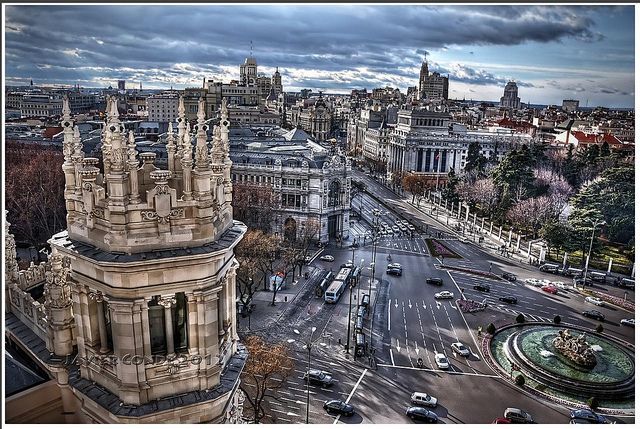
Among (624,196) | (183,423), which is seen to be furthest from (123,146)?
(624,196)

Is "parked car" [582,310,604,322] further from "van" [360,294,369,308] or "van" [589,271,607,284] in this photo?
"van" [360,294,369,308]

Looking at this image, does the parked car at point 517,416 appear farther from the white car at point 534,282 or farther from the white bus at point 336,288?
the white car at point 534,282

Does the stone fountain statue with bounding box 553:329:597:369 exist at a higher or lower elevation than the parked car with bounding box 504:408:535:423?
higher

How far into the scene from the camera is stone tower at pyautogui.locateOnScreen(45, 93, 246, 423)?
425 cm

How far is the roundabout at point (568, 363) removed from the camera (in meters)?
13.4

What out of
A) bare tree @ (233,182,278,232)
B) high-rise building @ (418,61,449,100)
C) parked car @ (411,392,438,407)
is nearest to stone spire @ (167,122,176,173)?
parked car @ (411,392,438,407)

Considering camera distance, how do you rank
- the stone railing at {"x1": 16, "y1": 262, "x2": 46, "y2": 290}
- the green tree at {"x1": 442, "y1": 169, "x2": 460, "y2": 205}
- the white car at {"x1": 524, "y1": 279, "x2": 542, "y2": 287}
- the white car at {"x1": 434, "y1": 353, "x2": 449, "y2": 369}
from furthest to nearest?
the green tree at {"x1": 442, "y1": 169, "x2": 460, "y2": 205} < the white car at {"x1": 524, "y1": 279, "x2": 542, "y2": 287} < the white car at {"x1": 434, "y1": 353, "x2": 449, "y2": 369} < the stone railing at {"x1": 16, "y1": 262, "x2": 46, "y2": 290}

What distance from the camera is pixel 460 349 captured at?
15.2m

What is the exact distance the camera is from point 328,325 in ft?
55.8

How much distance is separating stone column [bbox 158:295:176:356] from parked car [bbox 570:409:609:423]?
1137cm

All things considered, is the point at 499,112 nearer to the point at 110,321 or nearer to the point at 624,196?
the point at 624,196

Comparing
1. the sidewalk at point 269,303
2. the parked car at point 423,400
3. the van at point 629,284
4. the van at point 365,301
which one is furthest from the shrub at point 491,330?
the van at point 629,284

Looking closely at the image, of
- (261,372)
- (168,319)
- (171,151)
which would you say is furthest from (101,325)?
(261,372)

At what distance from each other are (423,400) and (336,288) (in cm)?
728
